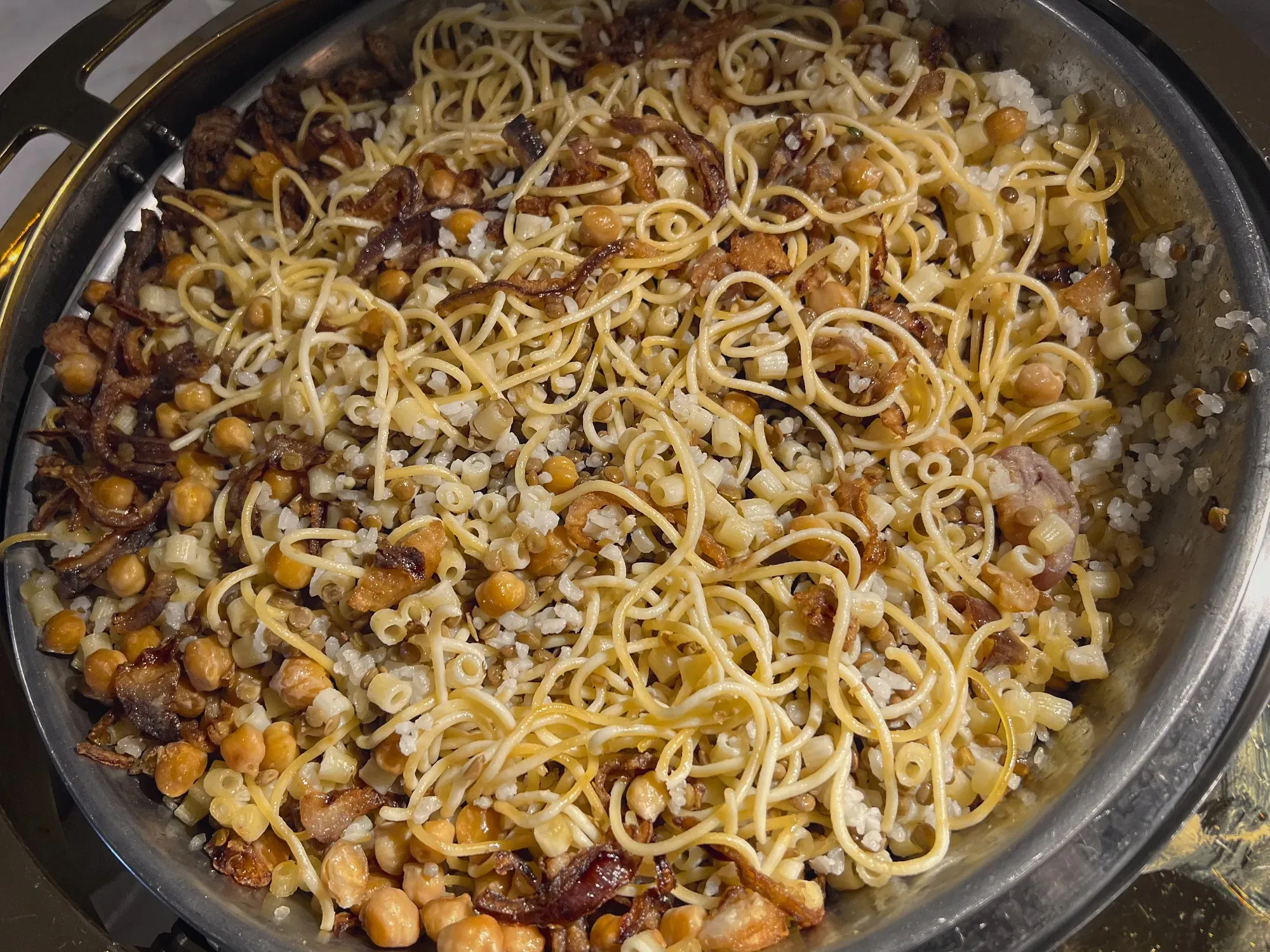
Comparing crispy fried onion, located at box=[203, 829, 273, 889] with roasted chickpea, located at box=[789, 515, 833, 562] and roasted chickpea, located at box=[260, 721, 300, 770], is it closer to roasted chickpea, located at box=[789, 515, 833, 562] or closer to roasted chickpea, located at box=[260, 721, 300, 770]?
roasted chickpea, located at box=[260, 721, 300, 770]

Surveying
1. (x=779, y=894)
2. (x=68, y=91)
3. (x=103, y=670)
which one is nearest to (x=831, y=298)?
(x=779, y=894)


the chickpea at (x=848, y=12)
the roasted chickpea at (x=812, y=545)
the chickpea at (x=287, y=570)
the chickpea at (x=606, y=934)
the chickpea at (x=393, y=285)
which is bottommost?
the chickpea at (x=287, y=570)

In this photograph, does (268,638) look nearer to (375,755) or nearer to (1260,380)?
(375,755)

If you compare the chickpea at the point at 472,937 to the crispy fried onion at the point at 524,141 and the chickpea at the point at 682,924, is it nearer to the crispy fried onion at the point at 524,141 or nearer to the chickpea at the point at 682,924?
the chickpea at the point at 682,924

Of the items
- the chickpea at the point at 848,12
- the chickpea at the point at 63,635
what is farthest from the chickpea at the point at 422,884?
the chickpea at the point at 848,12

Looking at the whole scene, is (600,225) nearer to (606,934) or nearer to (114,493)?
(114,493)

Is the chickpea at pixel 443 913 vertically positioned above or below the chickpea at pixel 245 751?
above

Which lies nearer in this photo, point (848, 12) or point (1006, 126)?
point (1006, 126)

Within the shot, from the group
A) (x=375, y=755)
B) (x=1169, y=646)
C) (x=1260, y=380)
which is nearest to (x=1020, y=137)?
(x=1260, y=380)
